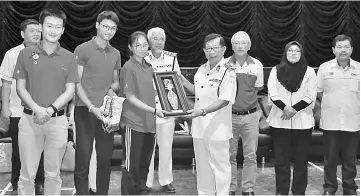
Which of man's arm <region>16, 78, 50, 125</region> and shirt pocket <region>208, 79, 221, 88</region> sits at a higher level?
shirt pocket <region>208, 79, 221, 88</region>

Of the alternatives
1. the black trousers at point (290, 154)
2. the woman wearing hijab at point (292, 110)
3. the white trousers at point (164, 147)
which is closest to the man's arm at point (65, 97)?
the white trousers at point (164, 147)

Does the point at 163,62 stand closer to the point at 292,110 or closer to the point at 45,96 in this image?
the point at 292,110

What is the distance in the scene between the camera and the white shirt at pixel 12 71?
207 inches

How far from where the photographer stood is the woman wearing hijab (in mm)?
5207

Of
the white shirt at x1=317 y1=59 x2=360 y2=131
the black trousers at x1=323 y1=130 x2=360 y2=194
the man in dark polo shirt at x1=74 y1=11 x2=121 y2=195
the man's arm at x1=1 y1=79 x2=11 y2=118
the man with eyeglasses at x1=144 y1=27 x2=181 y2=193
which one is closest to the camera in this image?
the man in dark polo shirt at x1=74 y1=11 x2=121 y2=195

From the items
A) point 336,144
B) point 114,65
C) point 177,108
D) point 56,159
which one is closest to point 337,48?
point 336,144

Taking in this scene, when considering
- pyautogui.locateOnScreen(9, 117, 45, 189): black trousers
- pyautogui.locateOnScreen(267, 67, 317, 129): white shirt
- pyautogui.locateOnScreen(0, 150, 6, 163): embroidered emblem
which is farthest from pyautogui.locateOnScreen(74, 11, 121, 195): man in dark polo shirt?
pyautogui.locateOnScreen(0, 150, 6, 163): embroidered emblem

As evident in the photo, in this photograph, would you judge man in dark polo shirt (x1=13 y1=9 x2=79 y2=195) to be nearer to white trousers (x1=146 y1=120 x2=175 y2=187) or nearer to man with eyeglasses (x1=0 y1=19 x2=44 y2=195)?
man with eyeglasses (x1=0 y1=19 x2=44 y2=195)

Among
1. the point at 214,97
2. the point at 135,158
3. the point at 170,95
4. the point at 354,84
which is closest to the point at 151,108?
the point at 170,95

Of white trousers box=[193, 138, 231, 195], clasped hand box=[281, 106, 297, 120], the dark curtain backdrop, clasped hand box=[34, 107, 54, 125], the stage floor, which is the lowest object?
the stage floor

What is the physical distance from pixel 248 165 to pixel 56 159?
2267 millimetres

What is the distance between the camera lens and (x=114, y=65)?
4730 millimetres

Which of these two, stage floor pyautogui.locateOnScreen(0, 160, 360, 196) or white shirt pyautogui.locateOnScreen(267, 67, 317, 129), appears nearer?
white shirt pyautogui.locateOnScreen(267, 67, 317, 129)

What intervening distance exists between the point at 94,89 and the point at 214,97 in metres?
1.17
